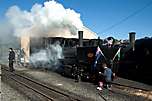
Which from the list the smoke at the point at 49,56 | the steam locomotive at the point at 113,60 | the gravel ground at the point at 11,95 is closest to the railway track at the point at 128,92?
the steam locomotive at the point at 113,60

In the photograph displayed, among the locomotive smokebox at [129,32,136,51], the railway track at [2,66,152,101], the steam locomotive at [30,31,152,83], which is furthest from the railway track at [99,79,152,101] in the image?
the locomotive smokebox at [129,32,136,51]

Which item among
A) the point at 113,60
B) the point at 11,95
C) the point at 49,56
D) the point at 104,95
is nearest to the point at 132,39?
the point at 113,60

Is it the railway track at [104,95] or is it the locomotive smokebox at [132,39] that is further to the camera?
the locomotive smokebox at [132,39]

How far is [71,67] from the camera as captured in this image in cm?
1777

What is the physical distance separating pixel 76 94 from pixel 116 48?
5072mm

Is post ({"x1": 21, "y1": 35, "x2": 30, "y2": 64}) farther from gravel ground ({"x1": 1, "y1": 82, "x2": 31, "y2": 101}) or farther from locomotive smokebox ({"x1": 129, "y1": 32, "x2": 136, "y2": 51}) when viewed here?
gravel ground ({"x1": 1, "y1": 82, "x2": 31, "y2": 101})

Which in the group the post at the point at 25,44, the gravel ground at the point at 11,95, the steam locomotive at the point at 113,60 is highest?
the post at the point at 25,44

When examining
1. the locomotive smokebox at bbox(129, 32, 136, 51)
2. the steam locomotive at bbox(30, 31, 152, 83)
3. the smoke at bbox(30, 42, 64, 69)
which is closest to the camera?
the steam locomotive at bbox(30, 31, 152, 83)

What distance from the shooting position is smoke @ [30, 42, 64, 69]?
20.7m

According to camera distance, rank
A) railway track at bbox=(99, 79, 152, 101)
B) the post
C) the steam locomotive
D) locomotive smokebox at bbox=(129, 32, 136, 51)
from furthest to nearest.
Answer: the post, locomotive smokebox at bbox=(129, 32, 136, 51), the steam locomotive, railway track at bbox=(99, 79, 152, 101)

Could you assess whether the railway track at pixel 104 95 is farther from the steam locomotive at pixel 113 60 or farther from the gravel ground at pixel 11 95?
the steam locomotive at pixel 113 60

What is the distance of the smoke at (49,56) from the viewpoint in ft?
68.0

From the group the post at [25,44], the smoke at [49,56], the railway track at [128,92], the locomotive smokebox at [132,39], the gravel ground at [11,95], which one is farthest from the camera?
the post at [25,44]

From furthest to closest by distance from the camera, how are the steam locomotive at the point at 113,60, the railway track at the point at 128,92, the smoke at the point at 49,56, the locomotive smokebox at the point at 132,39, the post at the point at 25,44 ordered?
the post at the point at 25,44, the smoke at the point at 49,56, the locomotive smokebox at the point at 132,39, the steam locomotive at the point at 113,60, the railway track at the point at 128,92
